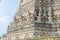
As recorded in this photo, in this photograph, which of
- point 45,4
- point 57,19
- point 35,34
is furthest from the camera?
point 45,4

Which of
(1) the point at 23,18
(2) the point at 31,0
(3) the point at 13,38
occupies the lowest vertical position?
(3) the point at 13,38

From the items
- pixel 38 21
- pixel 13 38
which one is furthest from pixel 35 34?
pixel 13 38

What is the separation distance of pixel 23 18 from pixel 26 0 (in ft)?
13.3

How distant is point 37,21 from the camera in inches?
1138

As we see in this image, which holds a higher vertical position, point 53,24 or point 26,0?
point 26,0


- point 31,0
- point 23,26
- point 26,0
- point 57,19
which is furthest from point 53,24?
point 26,0

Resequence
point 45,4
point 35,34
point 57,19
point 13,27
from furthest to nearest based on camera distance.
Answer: point 13,27, point 45,4, point 57,19, point 35,34

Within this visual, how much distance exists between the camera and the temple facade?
2844cm

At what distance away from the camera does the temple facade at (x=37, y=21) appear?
28438mm

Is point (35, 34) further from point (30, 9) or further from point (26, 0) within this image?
point (26, 0)

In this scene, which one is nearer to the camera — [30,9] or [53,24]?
[53,24]

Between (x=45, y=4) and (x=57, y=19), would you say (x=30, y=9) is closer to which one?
(x=45, y=4)

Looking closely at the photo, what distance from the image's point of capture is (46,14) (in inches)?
1219

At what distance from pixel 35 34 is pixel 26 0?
8.96m
